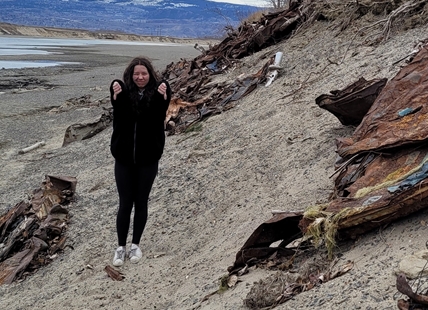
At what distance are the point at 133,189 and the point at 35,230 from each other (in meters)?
2.34

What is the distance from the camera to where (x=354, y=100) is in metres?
6.21

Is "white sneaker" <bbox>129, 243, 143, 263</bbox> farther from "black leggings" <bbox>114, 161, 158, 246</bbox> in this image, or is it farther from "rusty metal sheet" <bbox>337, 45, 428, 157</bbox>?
"rusty metal sheet" <bbox>337, 45, 428, 157</bbox>

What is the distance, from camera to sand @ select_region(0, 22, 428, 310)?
3641mm

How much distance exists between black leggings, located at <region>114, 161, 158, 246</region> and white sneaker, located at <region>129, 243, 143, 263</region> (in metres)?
0.11

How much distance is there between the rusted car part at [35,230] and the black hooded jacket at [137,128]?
205 centimetres

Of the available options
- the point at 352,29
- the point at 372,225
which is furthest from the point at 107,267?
the point at 352,29

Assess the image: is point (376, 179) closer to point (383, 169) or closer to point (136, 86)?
point (383, 169)

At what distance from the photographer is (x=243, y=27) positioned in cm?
1584

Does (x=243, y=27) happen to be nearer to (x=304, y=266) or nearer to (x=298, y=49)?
(x=298, y=49)

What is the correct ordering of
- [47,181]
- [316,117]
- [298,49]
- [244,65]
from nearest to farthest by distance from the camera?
[316,117]
[47,181]
[298,49]
[244,65]

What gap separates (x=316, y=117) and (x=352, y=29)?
4130mm

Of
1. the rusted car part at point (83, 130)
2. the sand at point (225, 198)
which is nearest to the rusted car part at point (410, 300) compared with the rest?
the sand at point (225, 198)

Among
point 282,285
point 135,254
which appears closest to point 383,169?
point 282,285

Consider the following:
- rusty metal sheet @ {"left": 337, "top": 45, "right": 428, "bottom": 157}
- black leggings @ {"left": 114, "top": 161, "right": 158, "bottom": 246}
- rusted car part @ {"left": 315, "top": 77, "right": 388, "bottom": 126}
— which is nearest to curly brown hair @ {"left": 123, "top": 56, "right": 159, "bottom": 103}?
black leggings @ {"left": 114, "top": 161, "right": 158, "bottom": 246}
